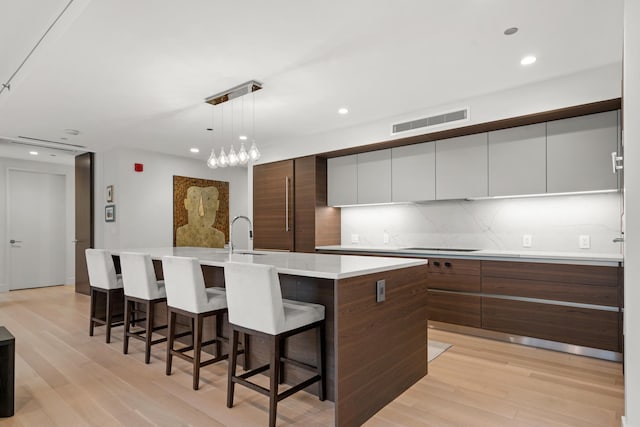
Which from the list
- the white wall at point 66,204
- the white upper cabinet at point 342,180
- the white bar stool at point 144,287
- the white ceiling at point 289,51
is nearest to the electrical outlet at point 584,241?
the white ceiling at point 289,51

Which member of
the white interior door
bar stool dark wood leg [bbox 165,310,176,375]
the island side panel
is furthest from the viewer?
the white interior door

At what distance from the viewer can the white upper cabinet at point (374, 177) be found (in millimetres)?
4645

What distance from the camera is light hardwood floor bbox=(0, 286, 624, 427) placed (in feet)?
7.09

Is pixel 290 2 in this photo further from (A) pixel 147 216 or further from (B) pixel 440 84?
(A) pixel 147 216

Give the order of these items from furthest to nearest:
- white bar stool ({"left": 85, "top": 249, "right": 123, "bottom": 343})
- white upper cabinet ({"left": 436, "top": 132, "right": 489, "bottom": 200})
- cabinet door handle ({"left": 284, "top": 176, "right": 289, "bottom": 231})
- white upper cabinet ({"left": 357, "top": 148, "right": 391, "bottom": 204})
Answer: cabinet door handle ({"left": 284, "top": 176, "right": 289, "bottom": 231}), white upper cabinet ({"left": 357, "top": 148, "right": 391, "bottom": 204}), white upper cabinet ({"left": 436, "top": 132, "right": 489, "bottom": 200}), white bar stool ({"left": 85, "top": 249, "right": 123, "bottom": 343})

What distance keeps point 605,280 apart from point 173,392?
11.2 ft

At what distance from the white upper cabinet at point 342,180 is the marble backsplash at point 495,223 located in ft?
1.13

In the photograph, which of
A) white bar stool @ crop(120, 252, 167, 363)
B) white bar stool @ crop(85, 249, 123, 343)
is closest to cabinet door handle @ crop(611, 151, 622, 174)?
white bar stool @ crop(120, 252, 167, 363)

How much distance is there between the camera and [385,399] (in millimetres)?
2316

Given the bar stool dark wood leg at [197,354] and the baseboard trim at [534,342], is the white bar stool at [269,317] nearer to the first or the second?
the bar stool dark wood leg at [197,354]

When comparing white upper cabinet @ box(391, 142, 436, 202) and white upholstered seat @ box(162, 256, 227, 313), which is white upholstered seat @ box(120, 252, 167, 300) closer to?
white upholstered seat @ box(162, 256, 227, 313)

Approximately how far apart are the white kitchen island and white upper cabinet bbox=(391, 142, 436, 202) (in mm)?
1802

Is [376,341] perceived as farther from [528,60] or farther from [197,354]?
[528,60]

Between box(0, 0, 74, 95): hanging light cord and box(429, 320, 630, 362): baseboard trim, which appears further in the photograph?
box(429, 320, 630, 362): baseboard trim
